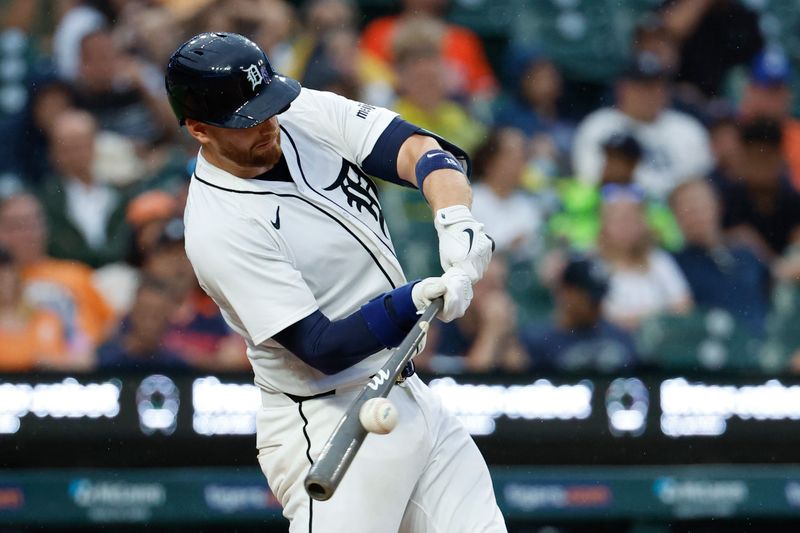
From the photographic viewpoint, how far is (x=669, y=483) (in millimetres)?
6301

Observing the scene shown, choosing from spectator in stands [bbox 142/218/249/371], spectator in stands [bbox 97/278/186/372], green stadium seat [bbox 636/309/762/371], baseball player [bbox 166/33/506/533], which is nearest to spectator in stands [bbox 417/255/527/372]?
green stadium seat [bbox 636/309/762/371]

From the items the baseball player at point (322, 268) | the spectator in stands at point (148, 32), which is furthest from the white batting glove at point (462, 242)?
the spectator in stands at point (148, 32)

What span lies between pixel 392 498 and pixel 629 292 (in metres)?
3.73

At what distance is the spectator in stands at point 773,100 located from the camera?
7.04 metres

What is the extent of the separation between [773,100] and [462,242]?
4.59 meters

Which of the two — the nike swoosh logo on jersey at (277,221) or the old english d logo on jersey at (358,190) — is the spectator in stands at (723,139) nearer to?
the old english d logo on jersey at (358,190)

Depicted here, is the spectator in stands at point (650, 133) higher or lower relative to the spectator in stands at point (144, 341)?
higher

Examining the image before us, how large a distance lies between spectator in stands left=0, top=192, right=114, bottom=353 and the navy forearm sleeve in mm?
3527

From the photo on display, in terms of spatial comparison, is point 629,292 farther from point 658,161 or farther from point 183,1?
point 183,1

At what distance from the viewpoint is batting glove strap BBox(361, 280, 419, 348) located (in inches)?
113

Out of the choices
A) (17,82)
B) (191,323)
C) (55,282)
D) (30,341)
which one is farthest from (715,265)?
(17,82)

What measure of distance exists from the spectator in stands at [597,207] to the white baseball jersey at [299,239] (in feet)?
11.5

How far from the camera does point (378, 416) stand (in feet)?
8.54

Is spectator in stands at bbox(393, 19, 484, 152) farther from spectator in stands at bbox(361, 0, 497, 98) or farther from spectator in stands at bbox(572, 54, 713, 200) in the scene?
spectator in stands at bbox(572, 54, 713, 200)
